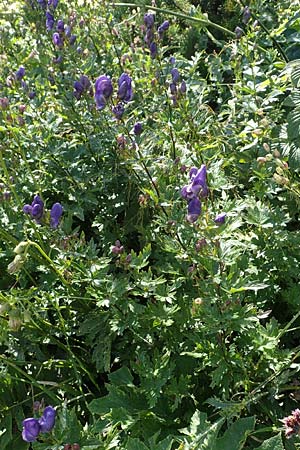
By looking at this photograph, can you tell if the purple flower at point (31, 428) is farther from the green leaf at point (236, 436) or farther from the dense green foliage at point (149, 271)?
the green leaf at point (236, 436)

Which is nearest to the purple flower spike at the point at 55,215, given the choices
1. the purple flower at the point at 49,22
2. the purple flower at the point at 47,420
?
the purple flower at the point at 47,420

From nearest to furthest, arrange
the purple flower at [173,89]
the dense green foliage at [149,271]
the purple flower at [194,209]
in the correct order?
the purple flower at [194,209], the dense green foliage at [149,271], the purple flower at [173,89]

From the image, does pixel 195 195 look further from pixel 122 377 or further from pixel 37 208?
pixel 122 377

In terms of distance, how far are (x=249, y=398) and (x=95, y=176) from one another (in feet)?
3.83

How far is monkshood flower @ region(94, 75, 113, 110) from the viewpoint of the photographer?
196 cm

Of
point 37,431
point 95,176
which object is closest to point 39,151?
point 95,176

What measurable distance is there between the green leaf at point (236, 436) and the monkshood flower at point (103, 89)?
1111 mm

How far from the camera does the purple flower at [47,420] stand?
1434mm

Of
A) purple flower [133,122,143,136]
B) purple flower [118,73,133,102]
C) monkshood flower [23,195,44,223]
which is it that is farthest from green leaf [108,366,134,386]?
purple flower [118,73,133,102]

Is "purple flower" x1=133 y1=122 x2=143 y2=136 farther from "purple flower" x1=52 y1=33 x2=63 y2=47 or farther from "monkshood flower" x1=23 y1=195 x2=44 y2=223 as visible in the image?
"purple flower" x1=52 y1=33 x2=63 y2=47

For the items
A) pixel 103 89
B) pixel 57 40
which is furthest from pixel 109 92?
pixel 57 40

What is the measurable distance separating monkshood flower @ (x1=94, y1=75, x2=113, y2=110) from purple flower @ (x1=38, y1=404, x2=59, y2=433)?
3.39 ft

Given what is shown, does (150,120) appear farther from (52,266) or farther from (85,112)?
(52,266)

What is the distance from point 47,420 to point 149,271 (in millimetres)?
610
